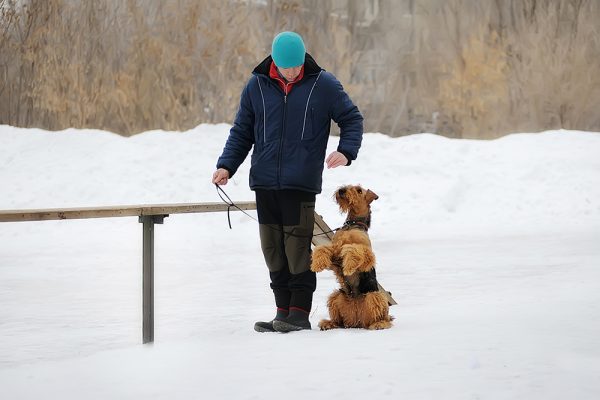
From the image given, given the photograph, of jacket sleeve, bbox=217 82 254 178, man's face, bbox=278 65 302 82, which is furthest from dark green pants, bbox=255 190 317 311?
man's face, bbox=278 65 302 82

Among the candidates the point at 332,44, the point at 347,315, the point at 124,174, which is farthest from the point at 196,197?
the point at 347,315

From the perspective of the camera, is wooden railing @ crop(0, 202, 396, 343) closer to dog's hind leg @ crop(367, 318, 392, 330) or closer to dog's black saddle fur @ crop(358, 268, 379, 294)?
dog's black saddle fur @ crop(358, 268, 379, 294)

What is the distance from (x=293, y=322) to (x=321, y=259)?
17.9 inches

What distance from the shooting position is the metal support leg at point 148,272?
522 cm

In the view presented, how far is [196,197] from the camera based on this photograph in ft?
44.7

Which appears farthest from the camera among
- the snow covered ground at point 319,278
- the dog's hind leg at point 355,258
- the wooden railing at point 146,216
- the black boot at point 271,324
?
the black boot at point 271,324

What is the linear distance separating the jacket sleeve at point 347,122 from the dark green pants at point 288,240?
30 centimetres

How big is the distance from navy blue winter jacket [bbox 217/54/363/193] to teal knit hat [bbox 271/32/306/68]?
0.45ft

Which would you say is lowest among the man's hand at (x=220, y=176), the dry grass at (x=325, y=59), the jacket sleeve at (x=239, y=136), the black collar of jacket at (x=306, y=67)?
the man's hand at (x=220, y=176)

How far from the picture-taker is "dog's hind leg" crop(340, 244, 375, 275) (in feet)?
15.9

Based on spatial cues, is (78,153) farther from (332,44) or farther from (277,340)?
(277,340)

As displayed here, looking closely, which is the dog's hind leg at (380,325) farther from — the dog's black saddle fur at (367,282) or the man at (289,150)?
the man at (289,150)

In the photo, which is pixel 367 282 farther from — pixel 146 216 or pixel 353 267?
pixel 146 216

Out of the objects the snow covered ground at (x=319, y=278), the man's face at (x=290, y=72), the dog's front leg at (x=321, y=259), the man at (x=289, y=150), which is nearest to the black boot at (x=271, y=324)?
the man at (x=289, y=150)
